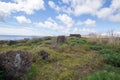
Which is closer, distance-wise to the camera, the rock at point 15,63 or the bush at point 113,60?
the rock at point 15,63

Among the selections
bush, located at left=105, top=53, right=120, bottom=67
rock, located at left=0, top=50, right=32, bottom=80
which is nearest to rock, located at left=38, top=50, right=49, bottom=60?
rock, located at left=0, top=50, right=32, bottom=80

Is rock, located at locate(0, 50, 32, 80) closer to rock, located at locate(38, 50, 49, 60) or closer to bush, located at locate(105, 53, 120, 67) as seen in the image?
rock, located at locate(38, 50, 49, 60)

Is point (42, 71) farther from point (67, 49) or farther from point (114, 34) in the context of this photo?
point (114, 34)

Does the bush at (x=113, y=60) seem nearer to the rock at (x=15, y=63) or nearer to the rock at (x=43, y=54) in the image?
the rock at (x=43, y=54)

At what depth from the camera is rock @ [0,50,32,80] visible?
17.6 feet

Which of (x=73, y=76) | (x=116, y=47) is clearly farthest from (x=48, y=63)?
(x=116, y=47)

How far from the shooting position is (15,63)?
5484 mm

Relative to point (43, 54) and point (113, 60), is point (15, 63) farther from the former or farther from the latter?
point (113, 60)

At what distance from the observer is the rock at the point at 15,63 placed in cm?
536

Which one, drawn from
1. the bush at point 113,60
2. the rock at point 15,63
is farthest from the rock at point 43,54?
the bush at point 113,60

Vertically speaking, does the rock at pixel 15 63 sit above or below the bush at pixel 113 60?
above

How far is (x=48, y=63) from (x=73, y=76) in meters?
1.64

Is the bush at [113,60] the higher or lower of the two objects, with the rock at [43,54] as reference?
lower

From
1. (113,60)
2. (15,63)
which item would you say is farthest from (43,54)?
(113,60)
